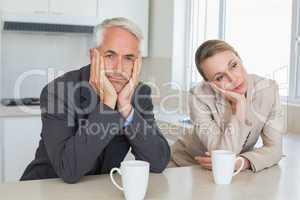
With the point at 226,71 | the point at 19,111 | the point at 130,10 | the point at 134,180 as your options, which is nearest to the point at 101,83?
the point at 134,180

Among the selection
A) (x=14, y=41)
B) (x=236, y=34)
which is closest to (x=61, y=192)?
(x=236, y=34)

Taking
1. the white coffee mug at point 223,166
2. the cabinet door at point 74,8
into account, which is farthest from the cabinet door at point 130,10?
the white coffee mug at point 223,166

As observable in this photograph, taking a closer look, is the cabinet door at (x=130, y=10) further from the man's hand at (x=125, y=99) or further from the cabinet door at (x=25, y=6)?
the man's hand at (x=125, y=99)

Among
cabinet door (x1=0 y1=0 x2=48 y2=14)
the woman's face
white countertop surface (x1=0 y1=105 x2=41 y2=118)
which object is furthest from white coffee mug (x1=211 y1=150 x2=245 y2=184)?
cabinet door (x1=0 y1=0 x2=48 y2=14)

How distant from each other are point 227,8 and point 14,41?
6.03 ft

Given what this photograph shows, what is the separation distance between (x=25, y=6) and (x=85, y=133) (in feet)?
8.21

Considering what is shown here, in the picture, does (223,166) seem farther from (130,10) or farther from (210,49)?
(130,10)

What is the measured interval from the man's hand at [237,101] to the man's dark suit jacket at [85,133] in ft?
0.92

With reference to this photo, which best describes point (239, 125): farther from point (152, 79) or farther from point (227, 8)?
point (152, 79)

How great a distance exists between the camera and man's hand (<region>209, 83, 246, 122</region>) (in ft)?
5.32

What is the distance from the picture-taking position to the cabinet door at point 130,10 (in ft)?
12.8

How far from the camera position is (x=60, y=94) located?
1494 millimetres

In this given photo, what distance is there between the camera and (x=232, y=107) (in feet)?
5.58

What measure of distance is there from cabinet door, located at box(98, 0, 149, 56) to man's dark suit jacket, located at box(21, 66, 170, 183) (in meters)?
2.34
